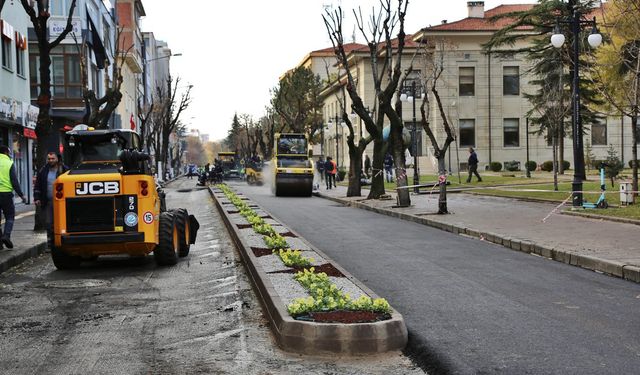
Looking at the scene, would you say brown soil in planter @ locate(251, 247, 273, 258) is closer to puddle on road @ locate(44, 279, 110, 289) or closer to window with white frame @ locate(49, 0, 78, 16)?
puddle on road @ locate(44, 279, 110, 289)

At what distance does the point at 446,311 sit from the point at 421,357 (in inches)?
71.8

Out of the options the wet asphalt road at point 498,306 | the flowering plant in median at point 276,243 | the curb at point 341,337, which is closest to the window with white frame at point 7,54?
the wet asphalt road at point 498,306

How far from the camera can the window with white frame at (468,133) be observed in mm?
58781

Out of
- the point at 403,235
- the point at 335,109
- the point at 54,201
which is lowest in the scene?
the point at 403,235

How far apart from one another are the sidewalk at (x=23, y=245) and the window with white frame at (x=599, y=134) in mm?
48985

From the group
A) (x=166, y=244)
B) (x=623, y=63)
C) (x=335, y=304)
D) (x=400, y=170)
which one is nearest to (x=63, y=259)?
(x=166, y=244)

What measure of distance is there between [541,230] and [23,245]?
10.6 metres

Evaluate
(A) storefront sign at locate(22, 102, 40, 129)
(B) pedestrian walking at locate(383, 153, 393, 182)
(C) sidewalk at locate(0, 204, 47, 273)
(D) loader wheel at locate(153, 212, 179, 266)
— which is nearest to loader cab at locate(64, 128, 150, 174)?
(D) loader wheel at locate(153, 212, 179, 266)

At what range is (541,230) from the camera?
15961 mm

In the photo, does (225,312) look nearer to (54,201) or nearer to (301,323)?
(301,323)

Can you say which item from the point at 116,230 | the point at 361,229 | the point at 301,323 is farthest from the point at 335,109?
the point at 301,323

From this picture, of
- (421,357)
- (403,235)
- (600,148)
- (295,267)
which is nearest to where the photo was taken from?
(421,357)

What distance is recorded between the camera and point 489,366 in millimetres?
5789

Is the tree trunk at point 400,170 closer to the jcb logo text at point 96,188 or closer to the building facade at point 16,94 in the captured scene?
the building facade at point 16,94
